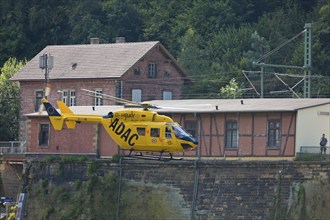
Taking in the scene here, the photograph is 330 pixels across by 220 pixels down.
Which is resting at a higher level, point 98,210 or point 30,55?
point 30,55

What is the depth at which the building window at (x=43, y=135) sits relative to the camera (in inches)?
3462

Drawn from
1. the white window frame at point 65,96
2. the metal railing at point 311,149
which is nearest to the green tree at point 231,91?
the white window frame at point 65,96

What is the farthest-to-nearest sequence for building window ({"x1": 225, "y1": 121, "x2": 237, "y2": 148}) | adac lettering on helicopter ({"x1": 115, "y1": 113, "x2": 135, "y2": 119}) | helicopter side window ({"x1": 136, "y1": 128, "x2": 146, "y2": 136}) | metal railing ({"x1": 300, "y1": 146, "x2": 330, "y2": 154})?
building window ({"x1": 225, "y1": 121, "x2": 237, "y2": 148}) < metal railing ({"x1": 300, "y1": 146, "x2": 330, "y2": 154}) < adac lettering on helicopter ({"x1": 115, "y1": 113, "x2": 135, "y2": 119}) < helicopter side window ({"x1": 136, "y1": 128, "x2": 146, "y2": 136})

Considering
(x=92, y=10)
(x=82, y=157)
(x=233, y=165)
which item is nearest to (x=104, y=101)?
(x=82, y=157)

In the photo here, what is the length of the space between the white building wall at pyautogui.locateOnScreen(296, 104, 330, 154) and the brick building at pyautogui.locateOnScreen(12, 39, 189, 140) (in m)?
18.6

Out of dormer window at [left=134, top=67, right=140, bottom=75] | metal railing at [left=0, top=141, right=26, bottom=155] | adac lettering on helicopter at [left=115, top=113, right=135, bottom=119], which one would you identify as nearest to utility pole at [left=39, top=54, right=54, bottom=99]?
metal railing at [left=0, top=141, right=26, bottom=155]

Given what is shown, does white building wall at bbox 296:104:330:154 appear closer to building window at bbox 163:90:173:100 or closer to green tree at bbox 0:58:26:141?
building window at bbox 163:90:173:100

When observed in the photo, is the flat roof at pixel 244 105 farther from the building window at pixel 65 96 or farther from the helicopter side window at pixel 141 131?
the building window at pixel 65 96

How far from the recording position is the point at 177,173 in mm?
80062

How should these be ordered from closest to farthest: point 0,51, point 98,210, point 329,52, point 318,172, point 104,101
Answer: point 318,172
point 98,210
point 104,101
point 329,52
point 0,51

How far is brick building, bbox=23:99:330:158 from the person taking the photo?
80125 millimetres

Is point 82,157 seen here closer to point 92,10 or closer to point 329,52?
point 329,52

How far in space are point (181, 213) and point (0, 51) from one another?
147ft

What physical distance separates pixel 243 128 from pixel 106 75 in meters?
17.3
